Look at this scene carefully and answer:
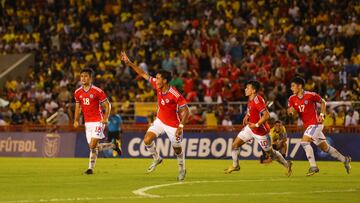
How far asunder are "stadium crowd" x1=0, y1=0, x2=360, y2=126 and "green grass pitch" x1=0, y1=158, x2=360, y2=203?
10.8 meters

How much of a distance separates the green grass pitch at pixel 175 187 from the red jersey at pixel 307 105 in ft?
4.43

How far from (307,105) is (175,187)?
5718mm

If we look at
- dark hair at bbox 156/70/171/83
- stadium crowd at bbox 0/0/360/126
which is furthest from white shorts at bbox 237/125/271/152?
stadium crowd at bbox 0/0/360/126

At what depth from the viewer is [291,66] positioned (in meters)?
34.4

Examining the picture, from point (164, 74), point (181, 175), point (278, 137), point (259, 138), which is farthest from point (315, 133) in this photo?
point (278, 137)

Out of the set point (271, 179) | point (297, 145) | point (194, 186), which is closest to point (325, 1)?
point (297, 145)

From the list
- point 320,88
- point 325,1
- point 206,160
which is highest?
point 325,1

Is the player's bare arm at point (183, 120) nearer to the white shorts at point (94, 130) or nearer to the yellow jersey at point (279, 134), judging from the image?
the white shorts at point (94, 130)

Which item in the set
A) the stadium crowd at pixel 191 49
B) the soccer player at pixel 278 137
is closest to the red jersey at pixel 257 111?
the soccer player at pixel 278 137

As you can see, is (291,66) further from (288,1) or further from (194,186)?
(194,186)

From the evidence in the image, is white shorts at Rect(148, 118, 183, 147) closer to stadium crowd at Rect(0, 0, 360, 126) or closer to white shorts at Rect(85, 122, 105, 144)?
white shorts at Rect(85, 122, 105, 144)

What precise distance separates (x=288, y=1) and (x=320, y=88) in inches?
260

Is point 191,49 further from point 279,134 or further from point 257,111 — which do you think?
point 257,111

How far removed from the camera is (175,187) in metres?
17.5
